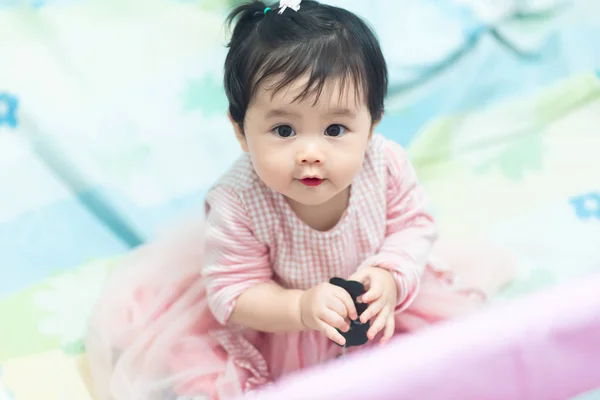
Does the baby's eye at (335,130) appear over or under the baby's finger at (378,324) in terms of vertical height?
over

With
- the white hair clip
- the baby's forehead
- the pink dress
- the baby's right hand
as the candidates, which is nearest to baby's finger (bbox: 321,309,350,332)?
the baby's right hand

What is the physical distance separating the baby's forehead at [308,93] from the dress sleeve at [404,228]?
190 millimetres

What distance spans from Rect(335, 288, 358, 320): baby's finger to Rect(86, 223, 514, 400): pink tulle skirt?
0.14 m

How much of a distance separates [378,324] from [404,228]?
0.17 m

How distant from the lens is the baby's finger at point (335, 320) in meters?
0.79

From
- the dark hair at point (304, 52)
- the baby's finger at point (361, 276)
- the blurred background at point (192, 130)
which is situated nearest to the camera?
the dark hair at point (304, 52)

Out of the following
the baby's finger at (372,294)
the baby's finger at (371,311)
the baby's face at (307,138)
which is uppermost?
the baby's face at (307,138)

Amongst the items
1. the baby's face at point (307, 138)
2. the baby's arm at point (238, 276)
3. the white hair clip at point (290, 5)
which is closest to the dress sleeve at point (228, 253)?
the baby's arm at point (238, 276)

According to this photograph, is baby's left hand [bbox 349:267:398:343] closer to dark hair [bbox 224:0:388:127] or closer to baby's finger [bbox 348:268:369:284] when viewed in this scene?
baby's finger [bbox 348:268:369:284]

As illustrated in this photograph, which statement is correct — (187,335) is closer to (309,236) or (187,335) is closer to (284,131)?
(309,236)

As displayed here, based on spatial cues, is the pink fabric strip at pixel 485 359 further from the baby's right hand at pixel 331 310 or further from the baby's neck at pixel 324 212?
the baby's neck at pixel 324 212

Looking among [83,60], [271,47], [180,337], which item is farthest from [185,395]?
[83,60]

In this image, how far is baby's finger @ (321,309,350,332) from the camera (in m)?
0.79

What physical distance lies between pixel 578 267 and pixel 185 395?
1.98 ft
